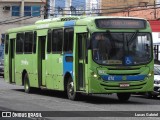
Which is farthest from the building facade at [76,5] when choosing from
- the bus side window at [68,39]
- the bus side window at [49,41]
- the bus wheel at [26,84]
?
the bus side window at [68,39]

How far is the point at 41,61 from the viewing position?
2469 centimetres

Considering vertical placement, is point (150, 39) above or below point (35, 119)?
above

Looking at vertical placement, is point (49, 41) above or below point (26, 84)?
above

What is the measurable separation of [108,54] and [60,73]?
3.12 meters

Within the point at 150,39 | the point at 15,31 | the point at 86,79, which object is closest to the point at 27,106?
the point at 86,79

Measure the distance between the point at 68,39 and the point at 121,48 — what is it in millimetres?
2422

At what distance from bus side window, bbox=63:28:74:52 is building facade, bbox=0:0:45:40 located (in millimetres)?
62131

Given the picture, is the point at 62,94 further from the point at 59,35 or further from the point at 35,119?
the point at 35,119

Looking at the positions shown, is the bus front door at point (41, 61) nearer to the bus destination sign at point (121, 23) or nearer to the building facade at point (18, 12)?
the bus destination sign at point (121, 23)

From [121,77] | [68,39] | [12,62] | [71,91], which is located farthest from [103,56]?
[12,62]

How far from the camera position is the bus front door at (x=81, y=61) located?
20367 mm

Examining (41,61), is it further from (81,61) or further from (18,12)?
(18,12)

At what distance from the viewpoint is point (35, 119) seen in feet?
45.4

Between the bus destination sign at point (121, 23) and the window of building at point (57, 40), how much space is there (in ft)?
8.56
